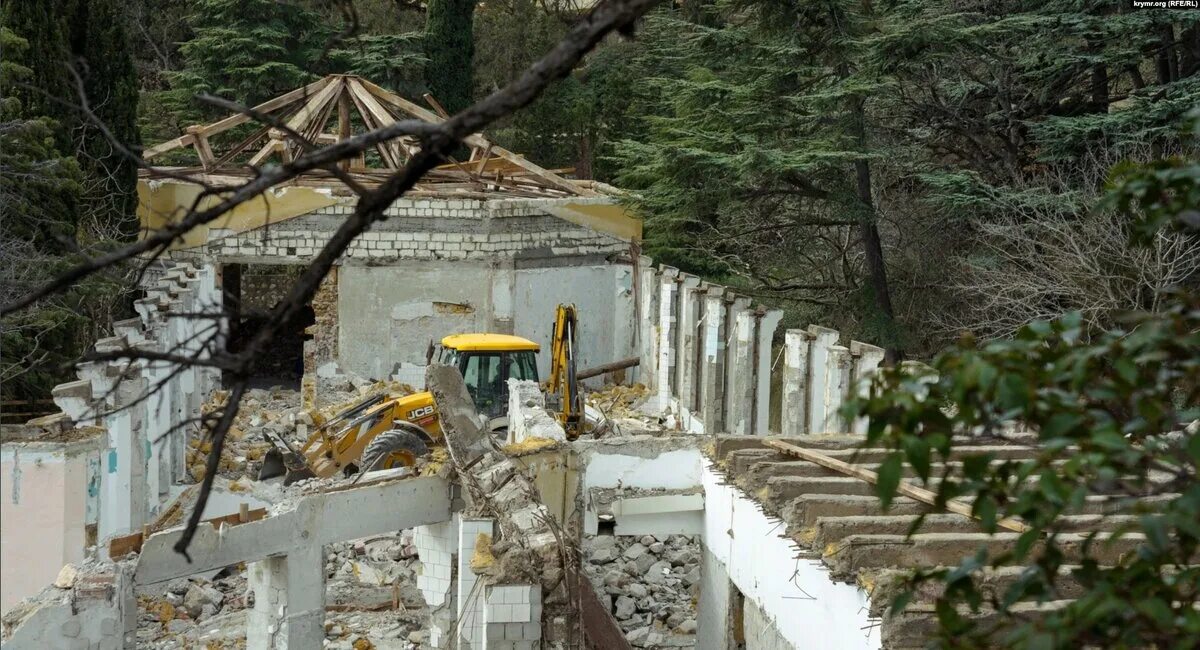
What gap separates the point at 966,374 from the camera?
363 cm

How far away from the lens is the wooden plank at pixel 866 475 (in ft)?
28.6

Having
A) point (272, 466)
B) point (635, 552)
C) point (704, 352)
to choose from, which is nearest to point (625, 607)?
point (635, 552)

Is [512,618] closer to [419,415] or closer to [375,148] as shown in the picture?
[419,415]

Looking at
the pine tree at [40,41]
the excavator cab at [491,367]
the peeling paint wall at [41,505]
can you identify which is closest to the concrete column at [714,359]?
the excavator cab at [491,367]

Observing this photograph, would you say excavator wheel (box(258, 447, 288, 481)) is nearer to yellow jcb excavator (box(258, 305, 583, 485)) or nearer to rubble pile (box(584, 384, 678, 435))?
yellow jcb excavator (box(258, 305, 583, 485))

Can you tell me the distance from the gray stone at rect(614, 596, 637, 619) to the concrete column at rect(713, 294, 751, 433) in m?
3.92

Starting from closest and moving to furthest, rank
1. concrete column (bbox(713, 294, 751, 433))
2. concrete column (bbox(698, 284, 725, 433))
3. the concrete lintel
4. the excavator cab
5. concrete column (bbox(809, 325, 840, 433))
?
the concrete lintel → concrete column (bbox(809, 325, 840, 433)) → concrete column (bbox(713, 294, 751, 433)) → the excavator cab → concrete column (bbox(698, 284, 725, 433))

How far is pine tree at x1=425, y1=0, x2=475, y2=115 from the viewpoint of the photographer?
38688 millimetres

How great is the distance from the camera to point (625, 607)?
59.8 ft

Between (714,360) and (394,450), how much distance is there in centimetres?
573

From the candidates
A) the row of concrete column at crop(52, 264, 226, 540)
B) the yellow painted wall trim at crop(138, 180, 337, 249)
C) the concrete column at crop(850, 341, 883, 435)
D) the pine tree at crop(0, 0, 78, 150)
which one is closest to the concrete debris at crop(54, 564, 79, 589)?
the row of concrete column at crop(52, 264, 226, 540)

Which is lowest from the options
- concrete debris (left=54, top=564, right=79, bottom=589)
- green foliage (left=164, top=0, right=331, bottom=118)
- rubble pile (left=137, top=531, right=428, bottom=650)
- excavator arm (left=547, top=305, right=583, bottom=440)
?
rubble pile (left=137, top=531, right=428, bottom=650)

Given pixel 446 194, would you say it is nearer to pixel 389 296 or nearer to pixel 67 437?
pixel 389 296

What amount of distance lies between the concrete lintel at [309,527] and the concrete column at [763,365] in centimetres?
701
